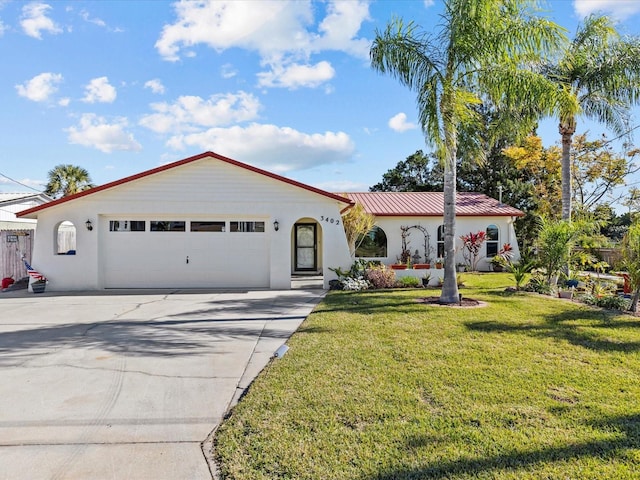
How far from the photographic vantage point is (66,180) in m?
28.0

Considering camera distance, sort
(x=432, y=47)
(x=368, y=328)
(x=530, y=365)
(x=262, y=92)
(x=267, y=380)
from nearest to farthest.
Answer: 1. (x=267, y=380)
2. (x=530, y=365)
3. (x=368, y=328)
4. (x=432, y=47)
5. (x=262, y=92)

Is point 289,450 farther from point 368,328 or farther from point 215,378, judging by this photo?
point 368,328

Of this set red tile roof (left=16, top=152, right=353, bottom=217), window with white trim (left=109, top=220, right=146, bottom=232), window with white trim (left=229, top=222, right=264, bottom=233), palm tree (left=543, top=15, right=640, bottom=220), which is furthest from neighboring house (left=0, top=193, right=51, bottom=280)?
palm tree (left=543, top=15, right=640, bottom=220)

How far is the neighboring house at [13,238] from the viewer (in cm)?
1425

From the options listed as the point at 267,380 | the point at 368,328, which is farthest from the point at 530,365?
the point at 267,380

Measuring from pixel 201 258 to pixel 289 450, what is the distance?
37.4 feet

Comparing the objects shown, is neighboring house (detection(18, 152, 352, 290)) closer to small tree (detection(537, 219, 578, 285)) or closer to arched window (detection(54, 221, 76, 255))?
arched window (detection(54, 221, 76, 255))

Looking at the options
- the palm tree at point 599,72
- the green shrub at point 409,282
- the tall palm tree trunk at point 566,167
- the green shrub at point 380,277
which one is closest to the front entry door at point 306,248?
the green shrub at point 380,277

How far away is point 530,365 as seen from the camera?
5.39 m

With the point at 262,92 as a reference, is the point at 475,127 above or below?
below

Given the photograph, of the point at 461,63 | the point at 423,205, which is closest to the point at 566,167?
the point at 461,63

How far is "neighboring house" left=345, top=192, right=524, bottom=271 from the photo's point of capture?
18578 mm

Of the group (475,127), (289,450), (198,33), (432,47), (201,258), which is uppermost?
(198,33)

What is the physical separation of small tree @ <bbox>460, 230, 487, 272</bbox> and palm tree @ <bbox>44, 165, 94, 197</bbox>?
24878mm
